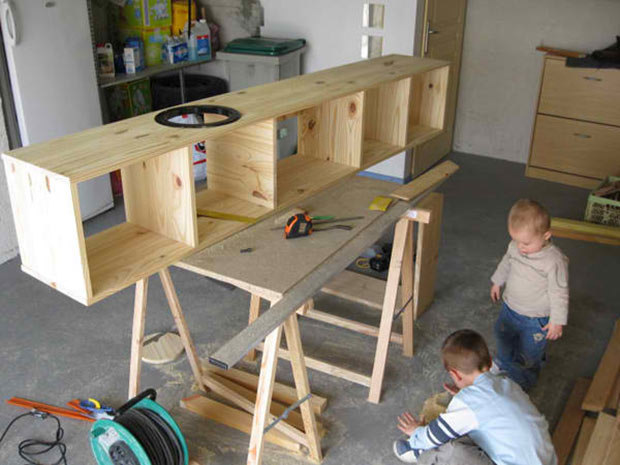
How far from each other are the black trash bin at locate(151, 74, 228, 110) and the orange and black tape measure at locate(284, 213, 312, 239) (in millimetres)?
3094

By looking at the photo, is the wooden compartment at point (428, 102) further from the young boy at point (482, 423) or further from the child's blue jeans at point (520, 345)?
the young boy at point (482, 423)

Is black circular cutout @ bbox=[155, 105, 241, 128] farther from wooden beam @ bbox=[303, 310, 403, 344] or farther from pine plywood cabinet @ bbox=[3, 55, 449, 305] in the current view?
wooden beam @ bbox=[303, 310, 403, 344]

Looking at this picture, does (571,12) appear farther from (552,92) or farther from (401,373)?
(401,373)

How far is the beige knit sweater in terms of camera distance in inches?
97.8

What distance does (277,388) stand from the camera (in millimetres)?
2807

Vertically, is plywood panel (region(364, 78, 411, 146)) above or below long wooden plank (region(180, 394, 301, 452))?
above

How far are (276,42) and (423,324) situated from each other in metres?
2.67

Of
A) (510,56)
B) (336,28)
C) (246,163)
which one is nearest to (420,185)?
(246,163)

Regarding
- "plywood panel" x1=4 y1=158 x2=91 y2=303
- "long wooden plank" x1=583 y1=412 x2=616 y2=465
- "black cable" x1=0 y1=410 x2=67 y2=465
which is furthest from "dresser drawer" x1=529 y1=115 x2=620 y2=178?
"plywood panel" x1=4 y1=158 x2=91 y2=303

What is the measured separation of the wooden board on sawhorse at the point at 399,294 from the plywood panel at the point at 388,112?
1.25 feet

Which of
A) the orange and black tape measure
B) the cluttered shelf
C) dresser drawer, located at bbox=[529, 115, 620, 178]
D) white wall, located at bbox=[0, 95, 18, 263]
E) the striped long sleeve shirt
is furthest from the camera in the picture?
dresser drawer, located at bbox=[529, 115, 620, 178]

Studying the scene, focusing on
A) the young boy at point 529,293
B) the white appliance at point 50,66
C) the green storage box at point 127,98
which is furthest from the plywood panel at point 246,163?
the green storage box at point 127,98

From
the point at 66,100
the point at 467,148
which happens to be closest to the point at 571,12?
the point at 467,148

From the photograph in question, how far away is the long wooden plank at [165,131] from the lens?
1.69m
